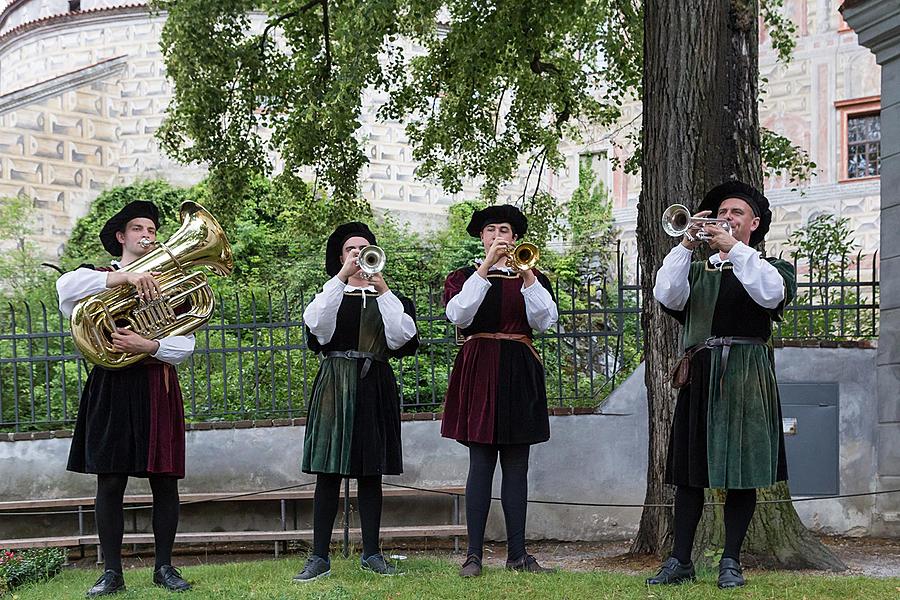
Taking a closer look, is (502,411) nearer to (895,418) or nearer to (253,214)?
(895,418)

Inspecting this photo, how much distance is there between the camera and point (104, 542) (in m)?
5.07

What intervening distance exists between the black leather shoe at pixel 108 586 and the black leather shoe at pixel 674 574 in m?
2.57

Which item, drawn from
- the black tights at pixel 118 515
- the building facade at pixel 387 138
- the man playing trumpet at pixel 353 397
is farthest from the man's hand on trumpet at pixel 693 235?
the building facade at pixel 387 138

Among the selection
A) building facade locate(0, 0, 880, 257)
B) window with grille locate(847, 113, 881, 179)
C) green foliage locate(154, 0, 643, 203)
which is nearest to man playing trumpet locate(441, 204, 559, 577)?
green foliage locate(154, 0, 643, 203)

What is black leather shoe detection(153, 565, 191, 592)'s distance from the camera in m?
5.14

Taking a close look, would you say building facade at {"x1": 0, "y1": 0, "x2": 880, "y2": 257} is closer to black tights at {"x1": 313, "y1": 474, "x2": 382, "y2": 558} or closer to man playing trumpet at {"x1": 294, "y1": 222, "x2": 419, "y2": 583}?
man playing trumpet at {"x1": 294, "y1": 222, "x2": 419, "y2": 583}

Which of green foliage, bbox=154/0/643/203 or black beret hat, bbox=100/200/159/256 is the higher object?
green foliage, bbox=154/0/643/203

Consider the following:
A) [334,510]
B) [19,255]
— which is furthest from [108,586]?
[19,255]

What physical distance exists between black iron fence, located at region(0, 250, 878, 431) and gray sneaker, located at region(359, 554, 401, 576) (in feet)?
7.77

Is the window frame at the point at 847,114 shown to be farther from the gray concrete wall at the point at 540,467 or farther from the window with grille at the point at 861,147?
the gray concrete wall at the point at 540,467

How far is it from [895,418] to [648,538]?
2.37 meters

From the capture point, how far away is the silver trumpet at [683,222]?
14.8 feet

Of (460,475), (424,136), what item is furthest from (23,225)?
(460,475)

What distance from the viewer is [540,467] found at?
7730mm
